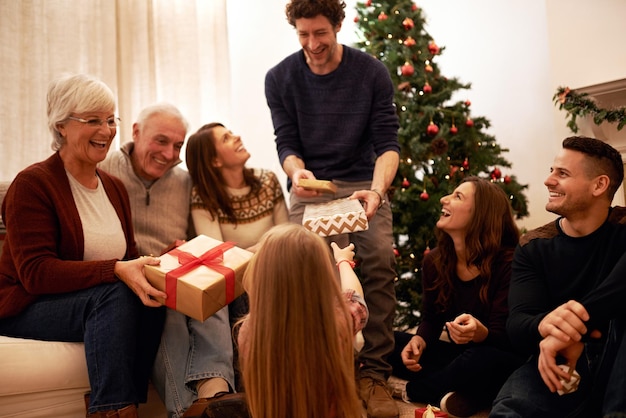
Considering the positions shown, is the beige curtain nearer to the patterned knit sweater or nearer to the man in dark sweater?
the patterned knit sweater

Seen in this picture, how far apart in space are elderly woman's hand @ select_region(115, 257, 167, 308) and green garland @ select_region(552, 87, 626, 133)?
285 centimetres

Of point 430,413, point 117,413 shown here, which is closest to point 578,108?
point 430,413

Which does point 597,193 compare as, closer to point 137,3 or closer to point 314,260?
point 314,260

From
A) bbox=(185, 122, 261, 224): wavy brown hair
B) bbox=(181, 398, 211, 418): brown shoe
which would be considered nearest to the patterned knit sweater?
bbox=(185, 122, 261, 224): wavy brown hair

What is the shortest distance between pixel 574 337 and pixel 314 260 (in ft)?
2.70

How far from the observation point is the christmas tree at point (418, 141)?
348 cm

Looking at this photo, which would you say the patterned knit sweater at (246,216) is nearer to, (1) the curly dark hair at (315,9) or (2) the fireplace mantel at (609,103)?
(1) the curly dark hair at (315,9)

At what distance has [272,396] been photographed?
138 centimetres

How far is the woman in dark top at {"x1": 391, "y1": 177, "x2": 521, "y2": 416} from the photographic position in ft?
7.41

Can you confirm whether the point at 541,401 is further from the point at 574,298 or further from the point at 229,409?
the point at 229,409

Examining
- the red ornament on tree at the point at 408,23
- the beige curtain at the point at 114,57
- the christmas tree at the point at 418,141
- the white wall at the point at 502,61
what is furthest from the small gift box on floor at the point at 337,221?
the white wall at the point at 502,61

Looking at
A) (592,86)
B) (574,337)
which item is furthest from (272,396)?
(592,86)

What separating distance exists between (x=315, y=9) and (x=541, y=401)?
5.69 feet

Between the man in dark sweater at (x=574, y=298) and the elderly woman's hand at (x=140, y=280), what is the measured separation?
3.74ft
